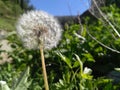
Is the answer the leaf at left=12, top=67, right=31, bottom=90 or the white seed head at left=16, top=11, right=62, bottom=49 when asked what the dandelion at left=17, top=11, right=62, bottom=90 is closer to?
the white seed head at left=16, top=11, right=62, bottom=49

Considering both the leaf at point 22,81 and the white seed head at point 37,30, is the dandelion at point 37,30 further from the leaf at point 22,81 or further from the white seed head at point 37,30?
the leaf at point 22,81

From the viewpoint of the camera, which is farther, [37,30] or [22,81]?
[37,30]

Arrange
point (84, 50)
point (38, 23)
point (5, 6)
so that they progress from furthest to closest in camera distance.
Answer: point (5, 6) < point (84, 50) < point (38, 23)

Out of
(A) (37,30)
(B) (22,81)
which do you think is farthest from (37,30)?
(B) (22,81)

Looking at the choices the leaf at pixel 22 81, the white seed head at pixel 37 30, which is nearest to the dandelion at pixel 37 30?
the white seed head at pixel 37 30

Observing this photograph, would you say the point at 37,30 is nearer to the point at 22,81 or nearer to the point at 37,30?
the point at 37,30

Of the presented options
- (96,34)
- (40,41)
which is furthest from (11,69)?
(40,41)

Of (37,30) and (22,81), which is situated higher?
(37,30)

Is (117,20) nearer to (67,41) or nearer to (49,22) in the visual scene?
(67,41)
